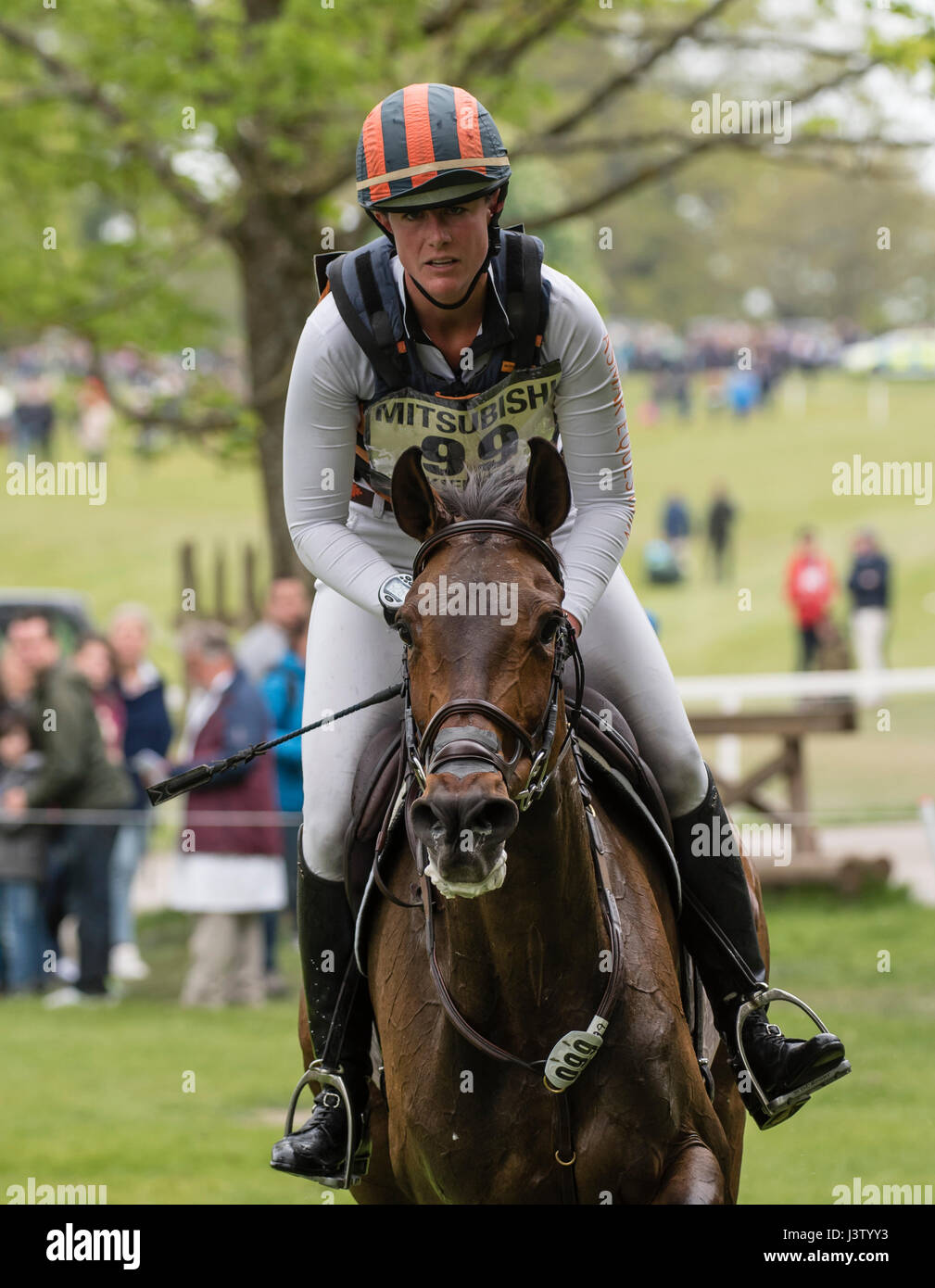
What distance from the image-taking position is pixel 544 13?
45.3 feet

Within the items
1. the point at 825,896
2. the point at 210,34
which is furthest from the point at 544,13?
the point at 825,896

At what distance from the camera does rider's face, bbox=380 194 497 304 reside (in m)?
4.71

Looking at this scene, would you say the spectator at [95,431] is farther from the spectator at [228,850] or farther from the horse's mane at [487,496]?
the horse's mane at [487,496]

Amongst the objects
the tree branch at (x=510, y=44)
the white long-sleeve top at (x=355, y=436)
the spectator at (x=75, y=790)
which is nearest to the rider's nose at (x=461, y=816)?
the white long-sleeve top at (x=355, y=436)

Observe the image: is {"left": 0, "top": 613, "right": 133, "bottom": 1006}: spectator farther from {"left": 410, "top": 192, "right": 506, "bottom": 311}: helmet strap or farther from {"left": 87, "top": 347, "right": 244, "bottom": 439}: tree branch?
{"left": 410, "top": 192, "right": 506, "bottom": 311}: helmet strap

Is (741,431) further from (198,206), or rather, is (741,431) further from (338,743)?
A: (338,743)

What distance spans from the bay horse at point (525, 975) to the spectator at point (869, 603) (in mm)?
22941

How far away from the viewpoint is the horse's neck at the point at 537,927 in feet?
14.5

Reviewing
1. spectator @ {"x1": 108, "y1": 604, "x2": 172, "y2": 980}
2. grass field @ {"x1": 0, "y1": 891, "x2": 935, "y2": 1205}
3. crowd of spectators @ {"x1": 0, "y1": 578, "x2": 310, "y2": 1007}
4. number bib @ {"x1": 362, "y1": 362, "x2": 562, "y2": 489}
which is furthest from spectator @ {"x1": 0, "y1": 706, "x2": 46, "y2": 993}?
number bib @ {"x1": 362, "y1": 362, "x2": 562, "y2": 489}

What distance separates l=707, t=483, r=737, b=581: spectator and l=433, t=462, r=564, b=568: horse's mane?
3209 centimetres

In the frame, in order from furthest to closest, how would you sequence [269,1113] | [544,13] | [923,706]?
[923,706] → [544,13] → [269,1113]

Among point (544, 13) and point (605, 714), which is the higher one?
point (544, 13)

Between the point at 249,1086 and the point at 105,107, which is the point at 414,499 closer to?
the point at 249,1086
